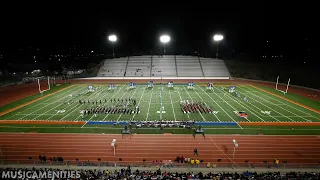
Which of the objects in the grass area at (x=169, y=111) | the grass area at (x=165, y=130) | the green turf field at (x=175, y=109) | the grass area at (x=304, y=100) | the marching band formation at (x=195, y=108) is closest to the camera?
the grass area at (x=165, y=130)

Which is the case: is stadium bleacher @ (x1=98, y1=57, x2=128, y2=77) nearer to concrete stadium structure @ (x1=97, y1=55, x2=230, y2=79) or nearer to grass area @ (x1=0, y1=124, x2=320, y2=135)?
concrete stadium structure @ (x1=97, y1=55, x2=230, y2=79)

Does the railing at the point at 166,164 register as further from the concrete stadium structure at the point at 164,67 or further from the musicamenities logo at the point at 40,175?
the concrete stadium structure at the point at 164,67

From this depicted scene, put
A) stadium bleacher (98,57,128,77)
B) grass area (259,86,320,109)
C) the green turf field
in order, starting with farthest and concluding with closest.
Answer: stadium bleacher (98,57,128,77) < grass area (259,86,320,109) < the green turf field

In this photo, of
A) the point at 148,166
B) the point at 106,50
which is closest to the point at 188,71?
the point at 106,50

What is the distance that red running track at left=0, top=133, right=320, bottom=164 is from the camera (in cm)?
1662

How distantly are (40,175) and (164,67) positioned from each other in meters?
58.9

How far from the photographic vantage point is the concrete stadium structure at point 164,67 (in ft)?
213

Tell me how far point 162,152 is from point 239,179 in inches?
271

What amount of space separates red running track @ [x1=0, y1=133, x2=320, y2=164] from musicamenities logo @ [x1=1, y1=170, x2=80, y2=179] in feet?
12.4

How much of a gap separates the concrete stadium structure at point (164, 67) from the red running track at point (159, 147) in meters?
44.5

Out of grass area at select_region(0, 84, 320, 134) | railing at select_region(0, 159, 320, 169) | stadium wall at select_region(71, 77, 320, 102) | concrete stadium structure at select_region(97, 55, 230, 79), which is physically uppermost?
concrete stadium structure at select_region(97, 55, 230, 79)

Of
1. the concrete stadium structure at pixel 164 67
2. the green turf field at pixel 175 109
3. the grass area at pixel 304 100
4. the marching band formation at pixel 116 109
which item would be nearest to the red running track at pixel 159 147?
the green turf field at pixel 175 109

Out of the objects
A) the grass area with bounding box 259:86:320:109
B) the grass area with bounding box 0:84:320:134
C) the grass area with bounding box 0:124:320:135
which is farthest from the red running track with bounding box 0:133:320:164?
the grass area with bounding box 259:86:320:109

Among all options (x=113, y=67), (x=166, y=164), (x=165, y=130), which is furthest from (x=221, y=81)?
(x=166, y=164)
